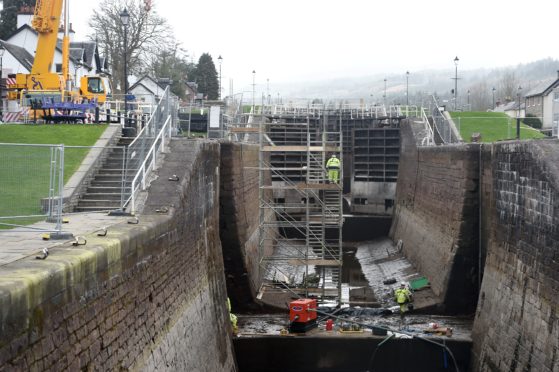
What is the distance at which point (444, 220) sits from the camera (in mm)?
22859

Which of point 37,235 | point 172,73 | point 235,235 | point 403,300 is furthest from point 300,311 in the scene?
point 172,73

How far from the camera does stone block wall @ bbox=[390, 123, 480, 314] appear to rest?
65.6 feet

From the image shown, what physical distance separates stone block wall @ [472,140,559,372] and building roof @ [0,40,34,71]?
1165 inches

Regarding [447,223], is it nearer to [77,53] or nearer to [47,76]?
[47,76]

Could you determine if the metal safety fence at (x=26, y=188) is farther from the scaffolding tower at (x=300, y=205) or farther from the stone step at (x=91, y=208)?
the scaffolding tower at (x=300, y=205)

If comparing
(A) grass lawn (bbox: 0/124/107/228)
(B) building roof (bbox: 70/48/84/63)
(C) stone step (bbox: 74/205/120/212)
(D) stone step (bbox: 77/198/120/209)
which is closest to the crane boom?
(A) grass lawn (bbox: 0/124/107/228)

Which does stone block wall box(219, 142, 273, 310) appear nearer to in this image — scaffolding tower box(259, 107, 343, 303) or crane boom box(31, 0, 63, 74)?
scaffolding tower box(259, 107, 343, 303)

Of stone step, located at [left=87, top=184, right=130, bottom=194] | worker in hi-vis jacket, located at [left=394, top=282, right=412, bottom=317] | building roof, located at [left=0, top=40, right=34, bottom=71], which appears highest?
building roof, located at [left=0, top=40, right=34, bottom=71]

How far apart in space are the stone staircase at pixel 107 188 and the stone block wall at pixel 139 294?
88 centimetres

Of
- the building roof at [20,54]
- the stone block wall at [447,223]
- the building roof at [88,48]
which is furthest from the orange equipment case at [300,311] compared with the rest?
the building roof at [88,48]

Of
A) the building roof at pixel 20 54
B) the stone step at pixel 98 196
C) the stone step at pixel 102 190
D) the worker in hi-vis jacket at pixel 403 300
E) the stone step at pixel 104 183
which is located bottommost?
the worker in hi-vis jacket at pixel 403 300

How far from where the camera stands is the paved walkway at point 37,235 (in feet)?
27.7

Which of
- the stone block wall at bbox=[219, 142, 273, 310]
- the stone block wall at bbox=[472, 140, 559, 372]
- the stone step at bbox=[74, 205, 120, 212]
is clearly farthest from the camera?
the stone block wall at bbox=[219, 142, 273, 310]

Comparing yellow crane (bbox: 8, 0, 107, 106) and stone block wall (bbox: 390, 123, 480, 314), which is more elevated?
yellow crane (bbox: 8, 0, 107, 106)
